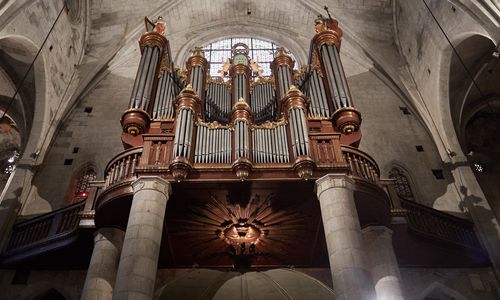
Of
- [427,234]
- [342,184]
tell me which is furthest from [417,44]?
[342,184]

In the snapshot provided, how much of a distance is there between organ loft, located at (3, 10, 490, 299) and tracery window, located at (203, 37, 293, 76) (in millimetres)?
6849

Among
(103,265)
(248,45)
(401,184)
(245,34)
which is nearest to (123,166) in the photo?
(103,265)

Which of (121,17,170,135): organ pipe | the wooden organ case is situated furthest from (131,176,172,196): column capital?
(121,17,170,135): organ pipe

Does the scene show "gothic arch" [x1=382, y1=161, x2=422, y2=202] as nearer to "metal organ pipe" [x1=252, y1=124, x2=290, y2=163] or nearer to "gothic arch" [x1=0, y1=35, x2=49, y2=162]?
"metal organ pipe" [x1=252, y1=124, x2=290, y2=163]

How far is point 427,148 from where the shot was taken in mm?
16266

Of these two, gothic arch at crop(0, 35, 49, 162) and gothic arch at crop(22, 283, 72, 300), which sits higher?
gothic arch at crop(0, 35, 49, 162)

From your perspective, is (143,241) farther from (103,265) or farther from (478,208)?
(478,208)

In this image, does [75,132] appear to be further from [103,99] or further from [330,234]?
[330,234]

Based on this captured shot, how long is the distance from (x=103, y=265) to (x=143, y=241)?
2.15 metres

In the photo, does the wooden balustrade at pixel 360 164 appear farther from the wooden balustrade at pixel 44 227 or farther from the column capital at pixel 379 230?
the wooden balustrade at pixel 44 227

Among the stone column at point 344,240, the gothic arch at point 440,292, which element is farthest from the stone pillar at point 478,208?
the stone column at point 344,240

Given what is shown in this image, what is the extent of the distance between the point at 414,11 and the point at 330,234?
12.3 m

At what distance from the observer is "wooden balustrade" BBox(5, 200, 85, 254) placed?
476 inches

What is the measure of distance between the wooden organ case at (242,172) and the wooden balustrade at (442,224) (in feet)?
8.23
